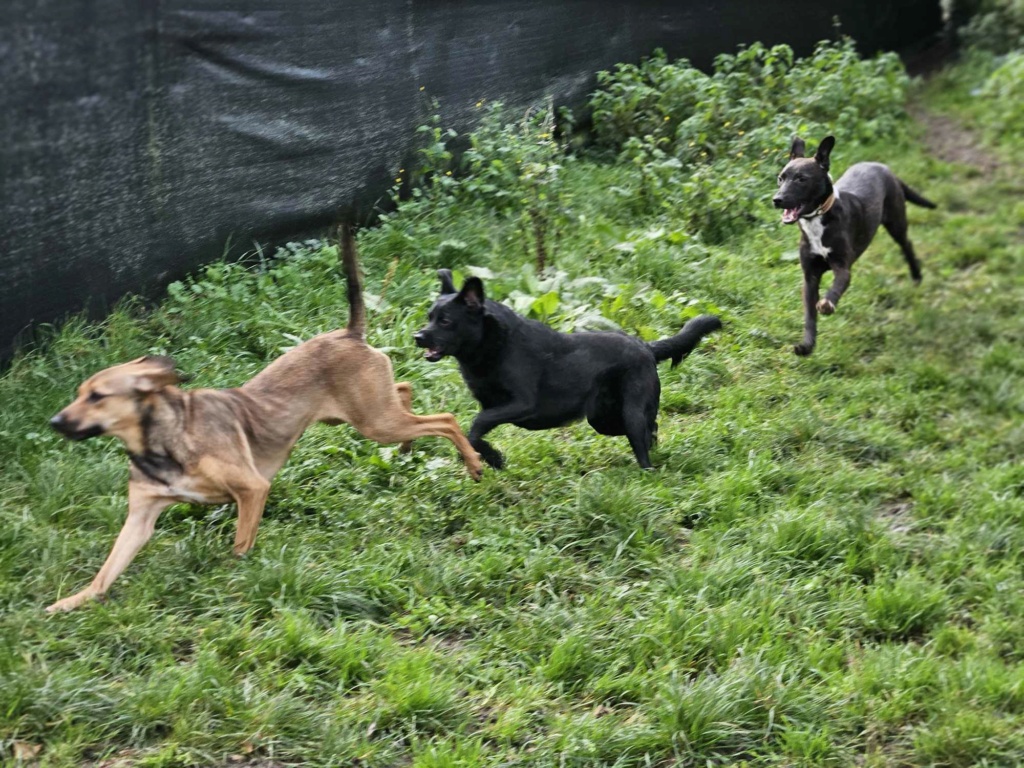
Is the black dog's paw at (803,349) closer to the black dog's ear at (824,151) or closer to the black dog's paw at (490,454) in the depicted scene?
the black dog's ear at (824,151)

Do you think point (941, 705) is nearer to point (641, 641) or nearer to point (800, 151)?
point (641, 641)

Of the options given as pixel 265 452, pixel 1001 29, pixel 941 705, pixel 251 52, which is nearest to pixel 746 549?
pixel 941 705

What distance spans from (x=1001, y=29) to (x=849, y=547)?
554 inches

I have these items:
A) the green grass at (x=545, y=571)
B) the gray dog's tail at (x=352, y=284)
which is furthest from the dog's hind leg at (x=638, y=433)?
the gray dog's tail at (x=352, y=284)

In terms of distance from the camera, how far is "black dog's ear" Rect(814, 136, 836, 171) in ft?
23.2

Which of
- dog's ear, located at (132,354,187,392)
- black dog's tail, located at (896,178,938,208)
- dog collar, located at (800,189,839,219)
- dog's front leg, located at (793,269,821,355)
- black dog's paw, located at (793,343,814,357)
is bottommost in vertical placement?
black dog's paw, located at (793,343,814,357)

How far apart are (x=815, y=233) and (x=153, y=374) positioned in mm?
4902

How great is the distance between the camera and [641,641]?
13.3ft

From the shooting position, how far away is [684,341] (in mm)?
5582

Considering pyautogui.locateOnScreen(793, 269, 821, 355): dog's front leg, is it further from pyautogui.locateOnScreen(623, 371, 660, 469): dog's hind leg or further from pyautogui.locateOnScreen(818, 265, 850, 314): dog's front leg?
pyautogui.locateOnScreen(623, 371, 660, 469): dog's hind leg

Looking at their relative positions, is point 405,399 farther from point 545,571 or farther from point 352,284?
point 545,571

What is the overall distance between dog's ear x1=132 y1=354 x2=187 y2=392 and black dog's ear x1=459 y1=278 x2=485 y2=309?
4.49 feet

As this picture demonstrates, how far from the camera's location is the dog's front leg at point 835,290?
6.94 metres

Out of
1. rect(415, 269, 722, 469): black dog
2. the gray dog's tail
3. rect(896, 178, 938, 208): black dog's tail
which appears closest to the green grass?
rect(415, 269, 722, 469): black dog
